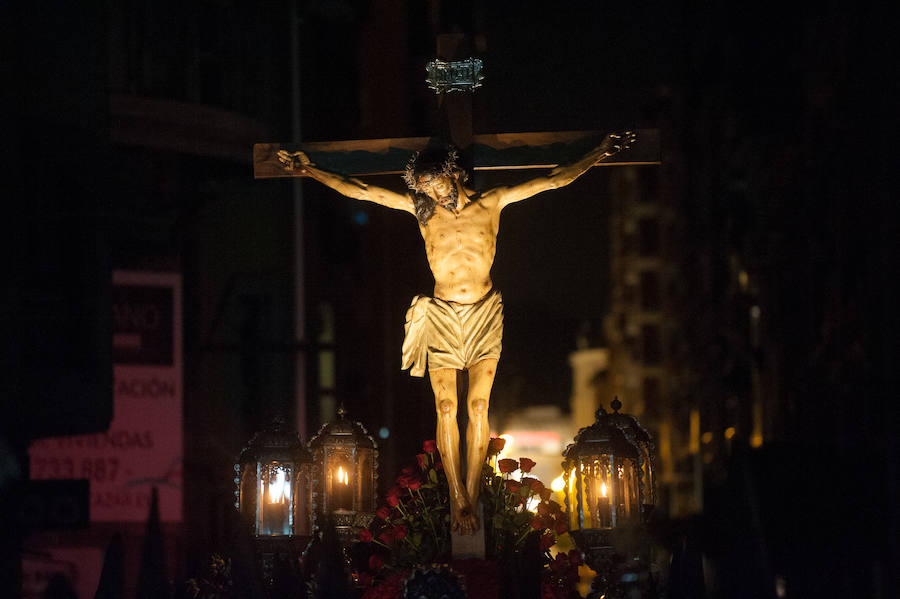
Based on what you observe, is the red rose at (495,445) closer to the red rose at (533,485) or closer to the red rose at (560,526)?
the red rose at (533,485)

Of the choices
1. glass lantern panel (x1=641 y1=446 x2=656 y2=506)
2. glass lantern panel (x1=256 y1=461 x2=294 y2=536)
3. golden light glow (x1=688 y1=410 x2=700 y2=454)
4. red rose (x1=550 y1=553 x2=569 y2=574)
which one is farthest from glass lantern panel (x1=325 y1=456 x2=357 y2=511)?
golden light glow (x1=688 y1=410 x2=700 y2=454)

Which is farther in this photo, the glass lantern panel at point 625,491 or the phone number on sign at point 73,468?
the phone number on sign at point 73,468

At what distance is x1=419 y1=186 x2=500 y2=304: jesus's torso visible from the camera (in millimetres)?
8328

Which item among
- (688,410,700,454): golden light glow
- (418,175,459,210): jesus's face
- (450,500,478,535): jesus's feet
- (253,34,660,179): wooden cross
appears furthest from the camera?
(688,410,700,454): golden light glow

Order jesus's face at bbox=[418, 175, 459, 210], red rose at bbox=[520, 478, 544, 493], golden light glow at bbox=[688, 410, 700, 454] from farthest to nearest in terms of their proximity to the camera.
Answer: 1. golden light glow at bbox=[688, 410, 700, 454]
2. red rose at bbox=[520, 478, 544, 493]
3. jesus's face at bbox=[418, 175, 459, 210]

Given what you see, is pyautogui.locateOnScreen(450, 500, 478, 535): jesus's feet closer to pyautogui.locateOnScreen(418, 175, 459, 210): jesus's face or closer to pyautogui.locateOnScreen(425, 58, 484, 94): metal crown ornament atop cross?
pyautogui.locateOnScreen(418, 175, 459, 210): jesus's face

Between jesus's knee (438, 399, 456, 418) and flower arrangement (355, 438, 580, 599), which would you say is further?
jesus's knee (438, 399, 456, 418)

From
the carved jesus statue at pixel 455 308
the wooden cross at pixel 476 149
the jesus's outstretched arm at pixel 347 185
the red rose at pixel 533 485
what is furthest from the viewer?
the wooden cross at pixel 476 149

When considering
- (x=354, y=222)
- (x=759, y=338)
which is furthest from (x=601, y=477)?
(x=759, y=338)

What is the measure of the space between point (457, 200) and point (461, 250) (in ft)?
1.03

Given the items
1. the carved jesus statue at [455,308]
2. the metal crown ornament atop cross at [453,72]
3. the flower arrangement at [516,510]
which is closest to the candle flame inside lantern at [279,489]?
the carved jesus statue at [455,308]

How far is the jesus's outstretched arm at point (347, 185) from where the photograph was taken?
871 centimetres

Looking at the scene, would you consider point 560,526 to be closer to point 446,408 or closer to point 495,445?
point 495,445

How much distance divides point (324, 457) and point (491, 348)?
1.53 meters
